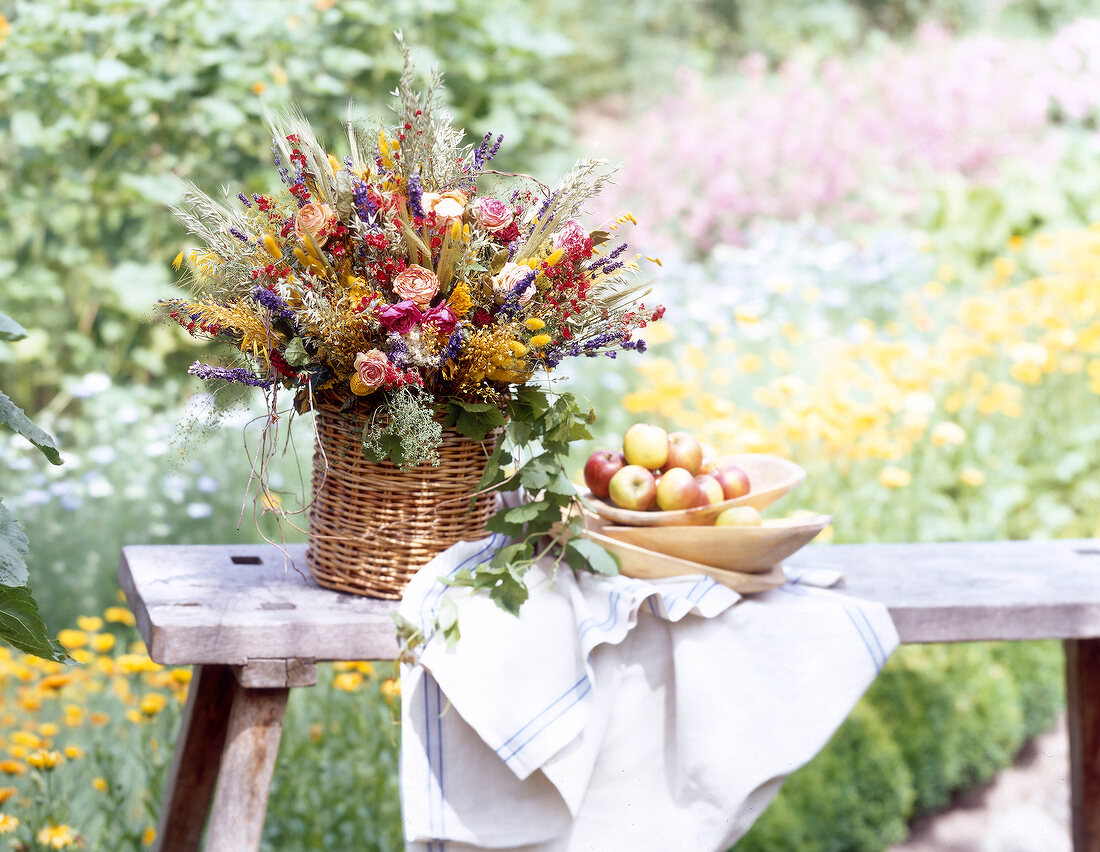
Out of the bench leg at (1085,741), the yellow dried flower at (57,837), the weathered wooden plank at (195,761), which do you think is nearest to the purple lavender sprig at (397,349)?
the weathered wooden plank at (195,761)

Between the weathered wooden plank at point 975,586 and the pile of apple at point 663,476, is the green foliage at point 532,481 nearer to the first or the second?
the pile of apple at point 663,476

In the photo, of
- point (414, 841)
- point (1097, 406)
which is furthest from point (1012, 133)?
point (414, 841)

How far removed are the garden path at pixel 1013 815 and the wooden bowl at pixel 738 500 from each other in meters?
1.29

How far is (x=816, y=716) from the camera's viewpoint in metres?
1.58

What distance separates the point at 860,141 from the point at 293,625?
5.15 m

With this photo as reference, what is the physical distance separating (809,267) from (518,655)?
349 cm

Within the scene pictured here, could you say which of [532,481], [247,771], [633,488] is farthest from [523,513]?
[247,771]

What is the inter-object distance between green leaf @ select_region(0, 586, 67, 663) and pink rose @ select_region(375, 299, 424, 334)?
0.52 m

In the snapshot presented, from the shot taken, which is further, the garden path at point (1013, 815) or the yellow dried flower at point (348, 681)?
the garden path at point (1013, 815)

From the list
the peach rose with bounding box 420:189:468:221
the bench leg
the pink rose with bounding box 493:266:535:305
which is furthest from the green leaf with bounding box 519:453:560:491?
the bench leg

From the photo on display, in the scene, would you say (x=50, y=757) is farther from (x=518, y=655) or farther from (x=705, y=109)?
(x=705, y=109)

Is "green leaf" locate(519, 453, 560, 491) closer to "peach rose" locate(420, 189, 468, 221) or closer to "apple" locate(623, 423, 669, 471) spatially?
"apple" locate(623, 423, 669, 471)

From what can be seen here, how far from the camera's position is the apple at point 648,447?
1.71 meters

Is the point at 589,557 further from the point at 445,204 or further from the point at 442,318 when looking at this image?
the point at 445,204
